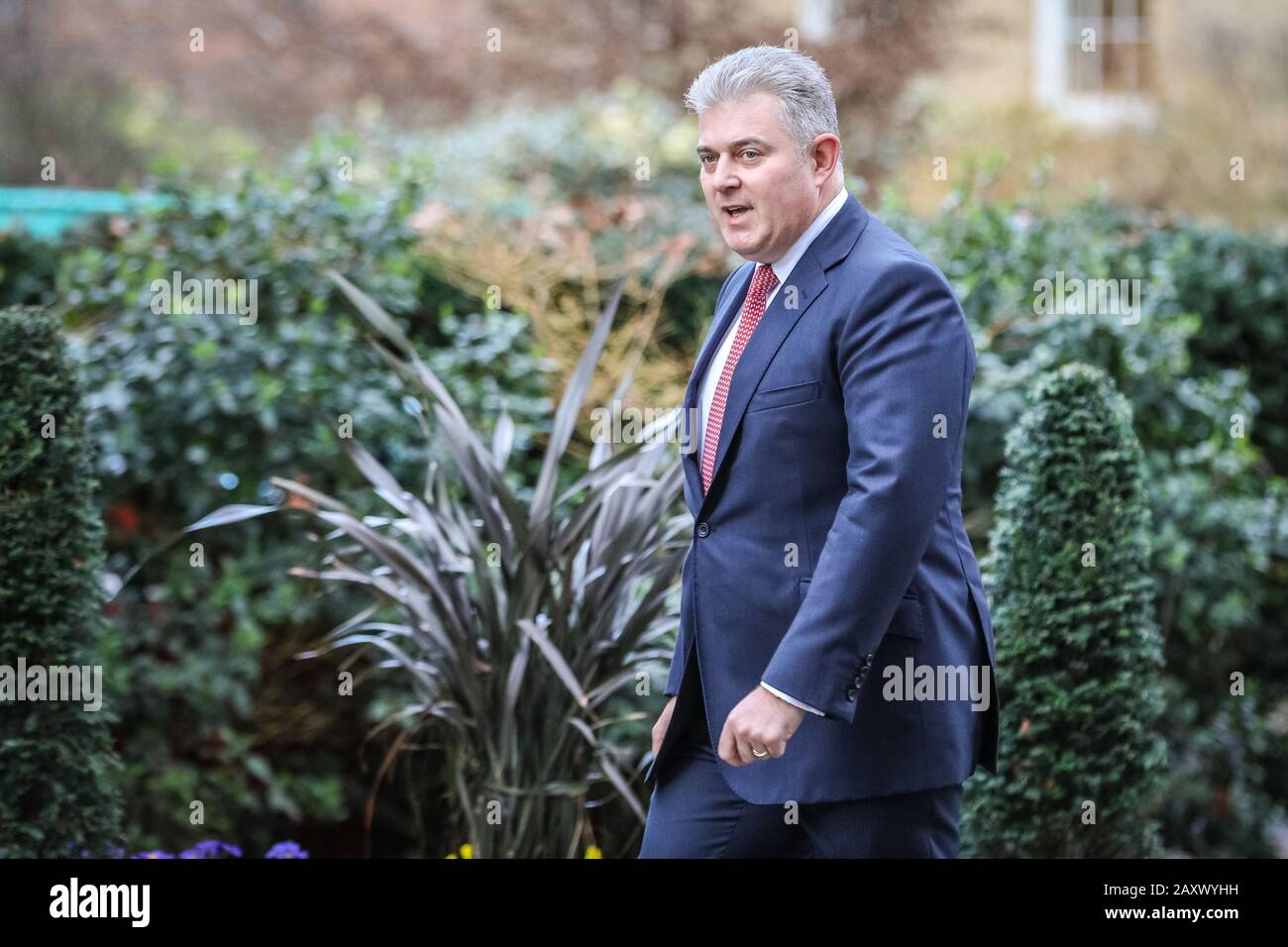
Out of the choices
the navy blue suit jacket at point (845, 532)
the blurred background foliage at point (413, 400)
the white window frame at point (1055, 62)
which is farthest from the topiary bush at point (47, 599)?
the white window frame at point (1055, 62)

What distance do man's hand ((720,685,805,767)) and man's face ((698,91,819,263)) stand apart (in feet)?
2.57

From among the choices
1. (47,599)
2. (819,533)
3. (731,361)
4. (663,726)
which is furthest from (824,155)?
(47,599)

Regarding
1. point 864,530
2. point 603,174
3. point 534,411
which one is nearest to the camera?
point 864,530

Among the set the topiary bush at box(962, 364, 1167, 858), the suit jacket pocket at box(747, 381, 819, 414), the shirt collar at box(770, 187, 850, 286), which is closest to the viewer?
the suit jacket pocket at box(747, 381, 819, 414)

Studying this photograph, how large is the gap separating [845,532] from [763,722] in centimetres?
33

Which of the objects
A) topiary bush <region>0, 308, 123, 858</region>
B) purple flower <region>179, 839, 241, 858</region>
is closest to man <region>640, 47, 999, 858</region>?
purple flower <region>179, 839, 241, 858</region>

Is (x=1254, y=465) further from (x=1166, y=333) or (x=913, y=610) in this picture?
(x=913, y=610)

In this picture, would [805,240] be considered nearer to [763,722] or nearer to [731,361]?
[731,361]

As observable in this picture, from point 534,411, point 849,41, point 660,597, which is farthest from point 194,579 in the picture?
point 849,41

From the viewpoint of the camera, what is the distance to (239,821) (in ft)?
14.9

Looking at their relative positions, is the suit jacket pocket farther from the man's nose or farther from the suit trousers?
the suit trousers

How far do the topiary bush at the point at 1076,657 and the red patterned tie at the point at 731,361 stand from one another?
1391 millimetres

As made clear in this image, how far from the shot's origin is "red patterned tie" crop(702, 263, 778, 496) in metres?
2.49

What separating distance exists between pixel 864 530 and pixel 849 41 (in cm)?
1001
